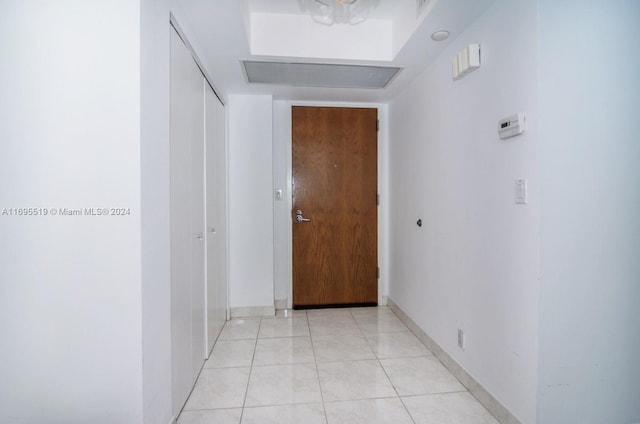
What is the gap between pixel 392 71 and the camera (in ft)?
8.42

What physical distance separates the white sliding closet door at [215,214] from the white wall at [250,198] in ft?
0.58

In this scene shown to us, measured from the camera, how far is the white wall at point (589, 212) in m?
1.37

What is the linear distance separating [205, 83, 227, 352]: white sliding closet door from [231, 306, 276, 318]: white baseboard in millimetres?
174

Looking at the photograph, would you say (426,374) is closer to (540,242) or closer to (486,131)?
(540,242)

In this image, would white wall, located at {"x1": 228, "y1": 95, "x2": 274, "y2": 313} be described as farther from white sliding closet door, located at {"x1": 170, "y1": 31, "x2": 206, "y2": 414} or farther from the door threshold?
white sliding closet door, located at {"x1": 170, "y1": 31, "x2": 206, "y2": 414}

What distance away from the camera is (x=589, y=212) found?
4.59 ft

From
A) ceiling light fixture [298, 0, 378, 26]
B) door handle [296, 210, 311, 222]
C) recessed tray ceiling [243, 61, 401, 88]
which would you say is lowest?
door handle [296, 210, 311, 222]

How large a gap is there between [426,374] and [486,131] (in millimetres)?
1635

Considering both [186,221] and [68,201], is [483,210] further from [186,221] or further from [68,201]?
[68,201]

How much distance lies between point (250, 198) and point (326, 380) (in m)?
1.86

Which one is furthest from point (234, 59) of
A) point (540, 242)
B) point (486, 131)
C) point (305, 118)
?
point (540, 242)

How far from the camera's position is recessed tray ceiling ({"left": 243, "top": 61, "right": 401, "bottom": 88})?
2.46 m

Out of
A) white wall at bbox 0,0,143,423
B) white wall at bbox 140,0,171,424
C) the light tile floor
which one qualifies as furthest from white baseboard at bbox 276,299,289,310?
white wall at bbox 0,0,143,423

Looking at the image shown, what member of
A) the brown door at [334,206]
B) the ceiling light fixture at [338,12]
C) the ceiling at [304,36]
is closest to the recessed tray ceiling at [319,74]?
the ceiling at [304,36]
